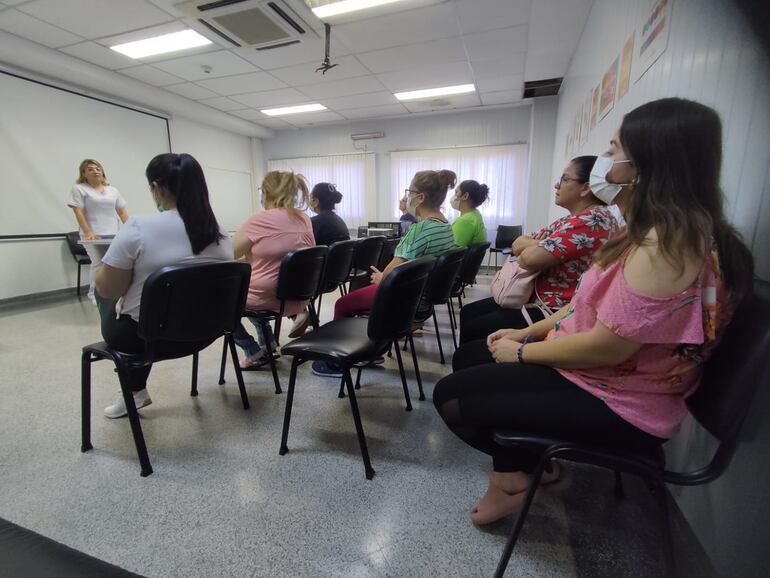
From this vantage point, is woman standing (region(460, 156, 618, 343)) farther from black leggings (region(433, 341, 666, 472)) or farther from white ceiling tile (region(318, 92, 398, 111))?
white ceiling tile (region(318, 92, 398, 111))

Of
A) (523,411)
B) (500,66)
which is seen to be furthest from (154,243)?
(500,66)

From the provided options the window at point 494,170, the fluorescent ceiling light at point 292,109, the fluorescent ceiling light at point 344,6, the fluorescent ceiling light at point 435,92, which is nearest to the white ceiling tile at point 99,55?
the fluorescent ceiling light at point 292,109

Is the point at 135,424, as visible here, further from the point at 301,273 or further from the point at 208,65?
the point at 208,65

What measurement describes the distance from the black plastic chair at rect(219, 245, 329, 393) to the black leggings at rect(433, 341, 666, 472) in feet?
3.92

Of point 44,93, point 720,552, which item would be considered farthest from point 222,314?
point 44,93

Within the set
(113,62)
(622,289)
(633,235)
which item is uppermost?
(113,62)

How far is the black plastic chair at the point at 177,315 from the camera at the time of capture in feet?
3.97

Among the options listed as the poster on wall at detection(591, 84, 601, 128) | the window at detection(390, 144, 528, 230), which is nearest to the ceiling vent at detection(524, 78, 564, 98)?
the window at detection(390, 144, 528, 230)

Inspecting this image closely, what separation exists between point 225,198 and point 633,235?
283 inches

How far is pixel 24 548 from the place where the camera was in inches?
22.4

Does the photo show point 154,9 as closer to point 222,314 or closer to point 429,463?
point 222,314

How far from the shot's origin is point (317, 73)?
14.0 feet

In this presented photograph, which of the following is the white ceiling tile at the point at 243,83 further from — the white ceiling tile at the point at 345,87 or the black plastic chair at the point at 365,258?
the black plastic chair at the point at 365,258

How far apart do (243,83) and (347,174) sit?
2.68 m
